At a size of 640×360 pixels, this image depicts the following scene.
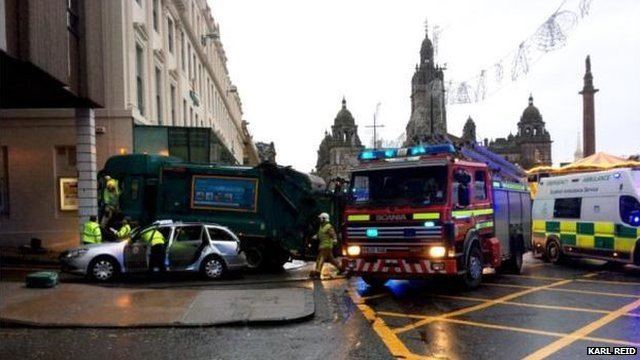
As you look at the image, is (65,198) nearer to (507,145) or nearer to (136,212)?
(136,212)

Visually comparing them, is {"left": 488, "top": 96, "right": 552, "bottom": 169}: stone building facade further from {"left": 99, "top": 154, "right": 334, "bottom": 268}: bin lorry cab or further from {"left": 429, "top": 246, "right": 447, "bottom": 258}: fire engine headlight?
{"left": 429, "top": 246, "right": 447, "bottom": 258}: fire engine headlight

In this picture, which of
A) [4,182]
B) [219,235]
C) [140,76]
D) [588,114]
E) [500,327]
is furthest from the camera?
[588,114]

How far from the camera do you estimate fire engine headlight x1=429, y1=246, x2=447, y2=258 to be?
1125cm

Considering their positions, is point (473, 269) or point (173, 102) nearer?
point (473, 269)

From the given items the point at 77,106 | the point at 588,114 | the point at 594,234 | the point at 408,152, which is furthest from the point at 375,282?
the point at 588,114

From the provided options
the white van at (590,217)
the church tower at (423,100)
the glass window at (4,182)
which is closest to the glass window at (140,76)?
the glass window at (4,182)

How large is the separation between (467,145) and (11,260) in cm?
1320

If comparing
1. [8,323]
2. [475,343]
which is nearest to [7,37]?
[8,323]

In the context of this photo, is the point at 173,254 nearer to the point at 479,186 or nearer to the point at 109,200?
the point at 109,200

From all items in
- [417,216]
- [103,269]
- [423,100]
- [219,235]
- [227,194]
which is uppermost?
[423,100]

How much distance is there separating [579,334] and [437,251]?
3391mm

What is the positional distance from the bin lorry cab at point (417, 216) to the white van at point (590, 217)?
4512 millimetres

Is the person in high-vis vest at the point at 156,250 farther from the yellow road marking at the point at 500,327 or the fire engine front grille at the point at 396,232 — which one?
the yellow road marking at the point at 500,327

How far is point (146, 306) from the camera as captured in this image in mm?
10117
